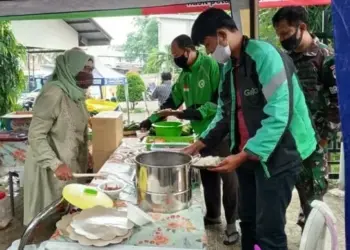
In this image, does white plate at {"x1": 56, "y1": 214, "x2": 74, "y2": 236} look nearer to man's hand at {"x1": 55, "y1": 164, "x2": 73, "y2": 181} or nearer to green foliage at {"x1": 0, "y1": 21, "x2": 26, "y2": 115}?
man's hand at {"x1": 55, "y1": 164, "x2": 73, "y2": 181}

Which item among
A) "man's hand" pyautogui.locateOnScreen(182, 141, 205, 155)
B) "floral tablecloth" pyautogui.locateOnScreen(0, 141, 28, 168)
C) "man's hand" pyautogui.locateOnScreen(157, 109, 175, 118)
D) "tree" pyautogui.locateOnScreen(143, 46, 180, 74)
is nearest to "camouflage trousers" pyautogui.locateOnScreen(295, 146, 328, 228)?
"man's hand" pyautogui.locateOnScreen(182, 141, 205, 155)

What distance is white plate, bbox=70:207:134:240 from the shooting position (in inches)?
44.2

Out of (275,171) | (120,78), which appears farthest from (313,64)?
(120,78)

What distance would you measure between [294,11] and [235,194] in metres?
1.43

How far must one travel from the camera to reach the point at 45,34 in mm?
7980

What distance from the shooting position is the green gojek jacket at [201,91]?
8.66 ft

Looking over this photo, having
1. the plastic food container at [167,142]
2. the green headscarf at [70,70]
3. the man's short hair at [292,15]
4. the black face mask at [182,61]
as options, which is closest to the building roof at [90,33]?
the black face mask at [182,61]

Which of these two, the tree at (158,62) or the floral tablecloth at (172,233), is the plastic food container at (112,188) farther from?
the tree at (158,62)

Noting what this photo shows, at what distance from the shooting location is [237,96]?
1.68 meters

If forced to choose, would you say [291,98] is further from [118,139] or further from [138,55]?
[138,55]

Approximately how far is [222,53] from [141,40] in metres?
24.5

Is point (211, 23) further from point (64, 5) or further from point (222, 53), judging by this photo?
point (64, 5)

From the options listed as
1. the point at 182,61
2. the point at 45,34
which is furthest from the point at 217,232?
the point at 45,34

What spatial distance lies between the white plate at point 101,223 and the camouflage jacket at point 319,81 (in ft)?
4.98
